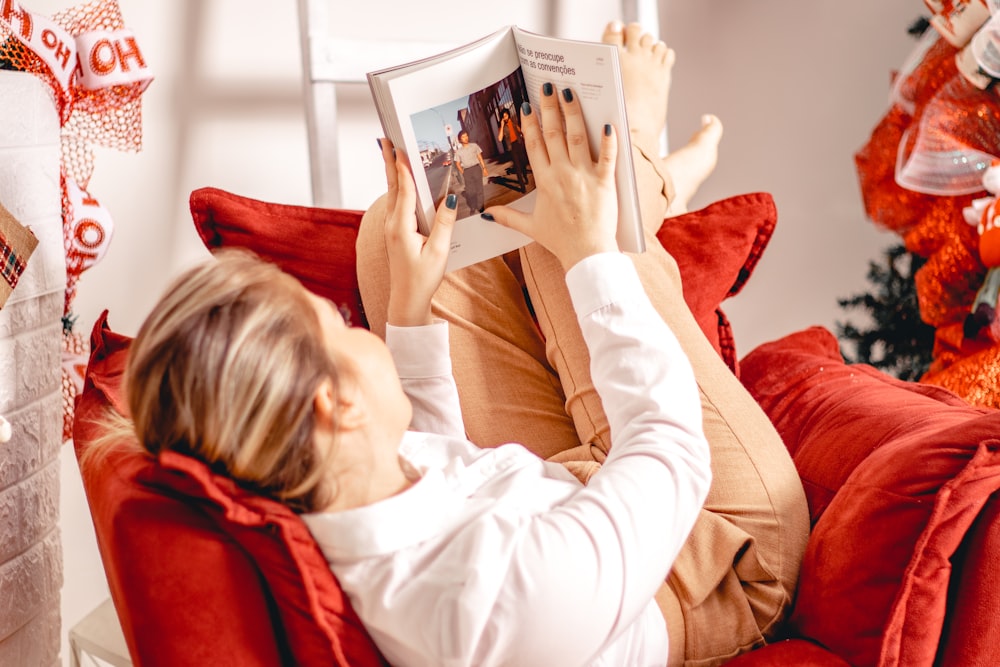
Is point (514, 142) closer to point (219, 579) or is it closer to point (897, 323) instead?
point (219, 579)

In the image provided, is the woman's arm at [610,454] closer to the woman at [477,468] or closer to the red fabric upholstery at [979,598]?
the woman at [477,468]

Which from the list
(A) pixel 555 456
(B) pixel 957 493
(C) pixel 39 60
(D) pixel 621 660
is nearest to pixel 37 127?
(C) pixel 39 60

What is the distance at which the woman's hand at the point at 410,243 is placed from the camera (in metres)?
0.88

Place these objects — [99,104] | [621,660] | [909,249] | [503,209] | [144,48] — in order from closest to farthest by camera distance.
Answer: [621,660] < [503,209] < [99,104] < [144,48] < [909,249]

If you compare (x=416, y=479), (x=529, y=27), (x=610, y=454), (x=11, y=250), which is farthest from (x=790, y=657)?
(x=529, y=27)

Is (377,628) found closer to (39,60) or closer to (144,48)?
(39,60)

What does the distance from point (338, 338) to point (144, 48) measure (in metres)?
0.83

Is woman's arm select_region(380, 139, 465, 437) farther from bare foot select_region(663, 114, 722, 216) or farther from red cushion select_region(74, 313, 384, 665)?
bare foot select_region(663, 114, 722, 216)

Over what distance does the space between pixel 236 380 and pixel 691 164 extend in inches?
35.6

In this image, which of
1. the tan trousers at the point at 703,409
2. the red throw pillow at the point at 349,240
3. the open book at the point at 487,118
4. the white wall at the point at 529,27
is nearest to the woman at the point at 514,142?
the open book at the point at 487,118

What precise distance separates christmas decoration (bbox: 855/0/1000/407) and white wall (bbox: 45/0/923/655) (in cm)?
44

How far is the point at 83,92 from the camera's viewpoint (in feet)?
3.57

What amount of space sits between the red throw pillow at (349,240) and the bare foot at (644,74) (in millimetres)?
144

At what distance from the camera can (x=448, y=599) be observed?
2.06 ft
